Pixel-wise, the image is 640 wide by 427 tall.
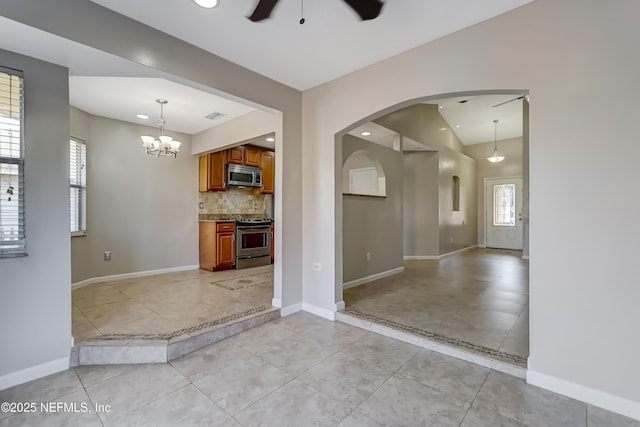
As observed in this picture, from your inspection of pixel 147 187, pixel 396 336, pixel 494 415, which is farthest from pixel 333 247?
pixel 147 187

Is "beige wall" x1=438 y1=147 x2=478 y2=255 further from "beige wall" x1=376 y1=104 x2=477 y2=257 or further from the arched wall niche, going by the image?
the arched wall niche

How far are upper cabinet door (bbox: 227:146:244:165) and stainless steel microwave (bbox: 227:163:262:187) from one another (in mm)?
81

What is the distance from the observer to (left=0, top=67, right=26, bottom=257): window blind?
6.67ft

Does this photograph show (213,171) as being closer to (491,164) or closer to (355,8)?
(355,8)

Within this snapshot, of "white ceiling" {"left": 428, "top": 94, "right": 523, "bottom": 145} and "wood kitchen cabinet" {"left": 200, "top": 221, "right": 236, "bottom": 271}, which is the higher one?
"white ceiling" {"left": 428, "top": 94, "right": 523, "bottom": 145}

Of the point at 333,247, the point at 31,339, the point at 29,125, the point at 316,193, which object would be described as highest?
the point at 29,125

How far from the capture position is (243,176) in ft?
19.3

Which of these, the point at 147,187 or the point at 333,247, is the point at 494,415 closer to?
the point at 333,247

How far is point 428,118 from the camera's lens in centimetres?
647

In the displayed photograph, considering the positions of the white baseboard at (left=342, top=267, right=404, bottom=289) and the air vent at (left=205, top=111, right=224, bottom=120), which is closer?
the air vent at (left=205, top=111, right=224, bottom=120)

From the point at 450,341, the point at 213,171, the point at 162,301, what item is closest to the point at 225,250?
the point at 213,171

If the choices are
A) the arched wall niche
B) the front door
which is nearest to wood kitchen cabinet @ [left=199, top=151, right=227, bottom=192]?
the arched wall niche

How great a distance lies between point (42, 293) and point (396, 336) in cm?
301

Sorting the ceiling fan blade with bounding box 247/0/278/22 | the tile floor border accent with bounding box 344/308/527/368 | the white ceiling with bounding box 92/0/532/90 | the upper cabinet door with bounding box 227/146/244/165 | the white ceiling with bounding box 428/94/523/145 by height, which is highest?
the white ceiling with bounding box 428/94/523/145
